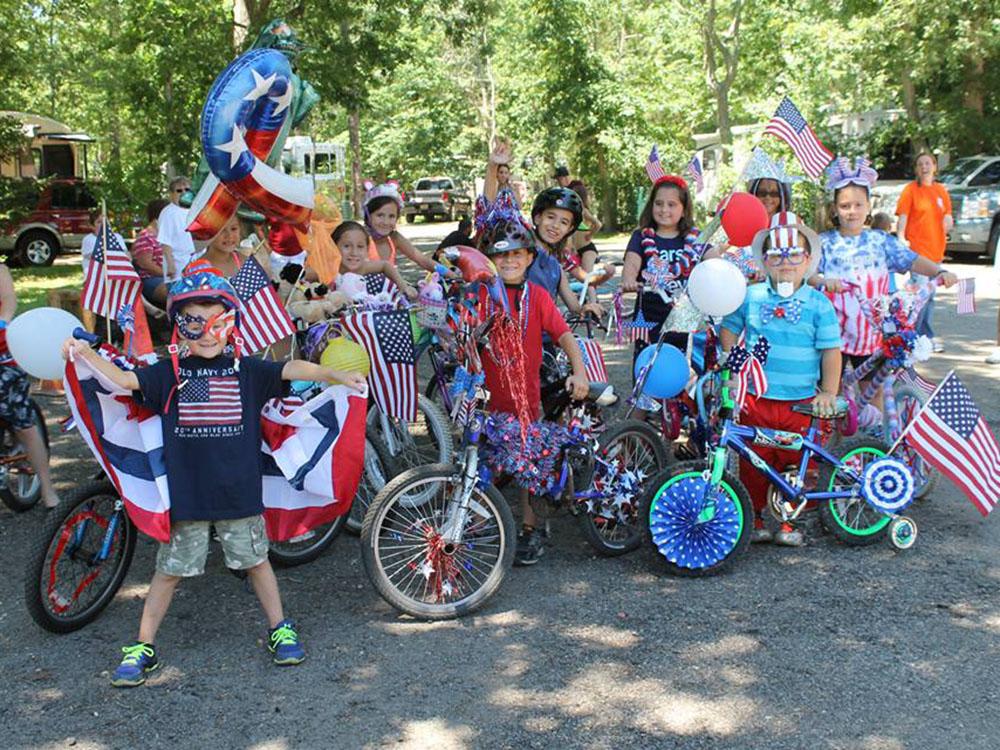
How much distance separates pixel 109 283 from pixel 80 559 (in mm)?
1380

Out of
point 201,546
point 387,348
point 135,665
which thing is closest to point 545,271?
point 387,348

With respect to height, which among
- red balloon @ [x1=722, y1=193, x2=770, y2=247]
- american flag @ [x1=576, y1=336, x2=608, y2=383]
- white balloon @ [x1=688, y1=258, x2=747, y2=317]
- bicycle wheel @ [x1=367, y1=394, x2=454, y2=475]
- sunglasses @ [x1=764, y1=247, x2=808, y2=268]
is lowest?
bicycle wheel @ [x1=367, y1=394, x2=454, y2=475]

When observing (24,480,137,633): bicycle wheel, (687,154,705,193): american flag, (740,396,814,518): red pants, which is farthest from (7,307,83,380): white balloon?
(687,154,705,193): american flag

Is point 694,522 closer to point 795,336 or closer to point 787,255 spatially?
point 795,336

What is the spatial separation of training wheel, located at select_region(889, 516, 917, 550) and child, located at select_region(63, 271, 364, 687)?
305cm

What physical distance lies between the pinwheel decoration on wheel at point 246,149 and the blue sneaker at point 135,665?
2.56 meters

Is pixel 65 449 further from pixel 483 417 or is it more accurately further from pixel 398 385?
pixel 483 417

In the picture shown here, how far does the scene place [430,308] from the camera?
5336 millimetres

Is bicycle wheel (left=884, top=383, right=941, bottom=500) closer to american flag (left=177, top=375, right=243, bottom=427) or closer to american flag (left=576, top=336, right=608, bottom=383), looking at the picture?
american flag (left=576, top=336, right=608, bottom=383)

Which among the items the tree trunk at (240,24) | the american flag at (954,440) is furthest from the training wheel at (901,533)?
the tree trunk at (240,24)

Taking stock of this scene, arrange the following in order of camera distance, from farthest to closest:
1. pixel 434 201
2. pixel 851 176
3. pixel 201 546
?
1. pixel 434 201
2. pixel 851 176
3. pixel 201 546

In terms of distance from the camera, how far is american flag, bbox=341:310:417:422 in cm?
555

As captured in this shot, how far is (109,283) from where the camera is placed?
501 cm

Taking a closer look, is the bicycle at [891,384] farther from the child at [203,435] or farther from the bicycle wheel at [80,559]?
the bicycle wheel at [80,559]
